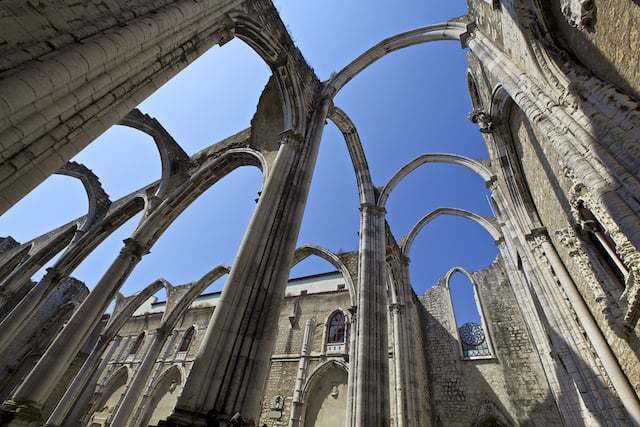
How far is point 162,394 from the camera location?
15.6 meters

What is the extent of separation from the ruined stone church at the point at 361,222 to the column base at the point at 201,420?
0.09ft

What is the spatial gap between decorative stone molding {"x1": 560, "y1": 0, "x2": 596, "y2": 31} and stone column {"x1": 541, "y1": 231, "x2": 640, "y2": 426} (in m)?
3.93

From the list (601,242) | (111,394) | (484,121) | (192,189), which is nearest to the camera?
(601,242)

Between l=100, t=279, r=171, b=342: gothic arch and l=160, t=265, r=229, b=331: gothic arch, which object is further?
l=160, t=265, r=229, b=331: gothic arch

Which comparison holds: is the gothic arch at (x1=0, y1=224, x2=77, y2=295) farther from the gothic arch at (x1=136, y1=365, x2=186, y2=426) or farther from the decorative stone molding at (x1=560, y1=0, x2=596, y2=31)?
the decorative stone molding at (x1=560, y1=0, x2=596, y2=31)

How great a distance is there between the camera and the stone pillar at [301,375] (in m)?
11.4

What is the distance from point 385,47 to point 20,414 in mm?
Result: 12506

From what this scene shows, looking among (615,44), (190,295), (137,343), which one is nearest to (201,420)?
(615,44)

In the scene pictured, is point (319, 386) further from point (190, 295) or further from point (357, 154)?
point (357, 154)

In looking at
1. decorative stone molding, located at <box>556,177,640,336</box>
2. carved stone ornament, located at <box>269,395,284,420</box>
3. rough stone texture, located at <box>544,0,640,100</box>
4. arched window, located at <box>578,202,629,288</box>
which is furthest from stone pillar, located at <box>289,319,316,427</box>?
rough stone texture, located at <box>544,0,640,100</box>

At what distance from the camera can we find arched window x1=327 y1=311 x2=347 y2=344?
13.3m

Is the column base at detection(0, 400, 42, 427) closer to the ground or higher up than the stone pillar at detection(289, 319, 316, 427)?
closer to the ground

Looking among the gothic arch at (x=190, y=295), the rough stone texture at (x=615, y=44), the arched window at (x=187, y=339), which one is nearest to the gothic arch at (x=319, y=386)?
the gothic arch at (x=190, y=295)

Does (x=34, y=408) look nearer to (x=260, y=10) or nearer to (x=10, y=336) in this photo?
(x=10, y=336)
